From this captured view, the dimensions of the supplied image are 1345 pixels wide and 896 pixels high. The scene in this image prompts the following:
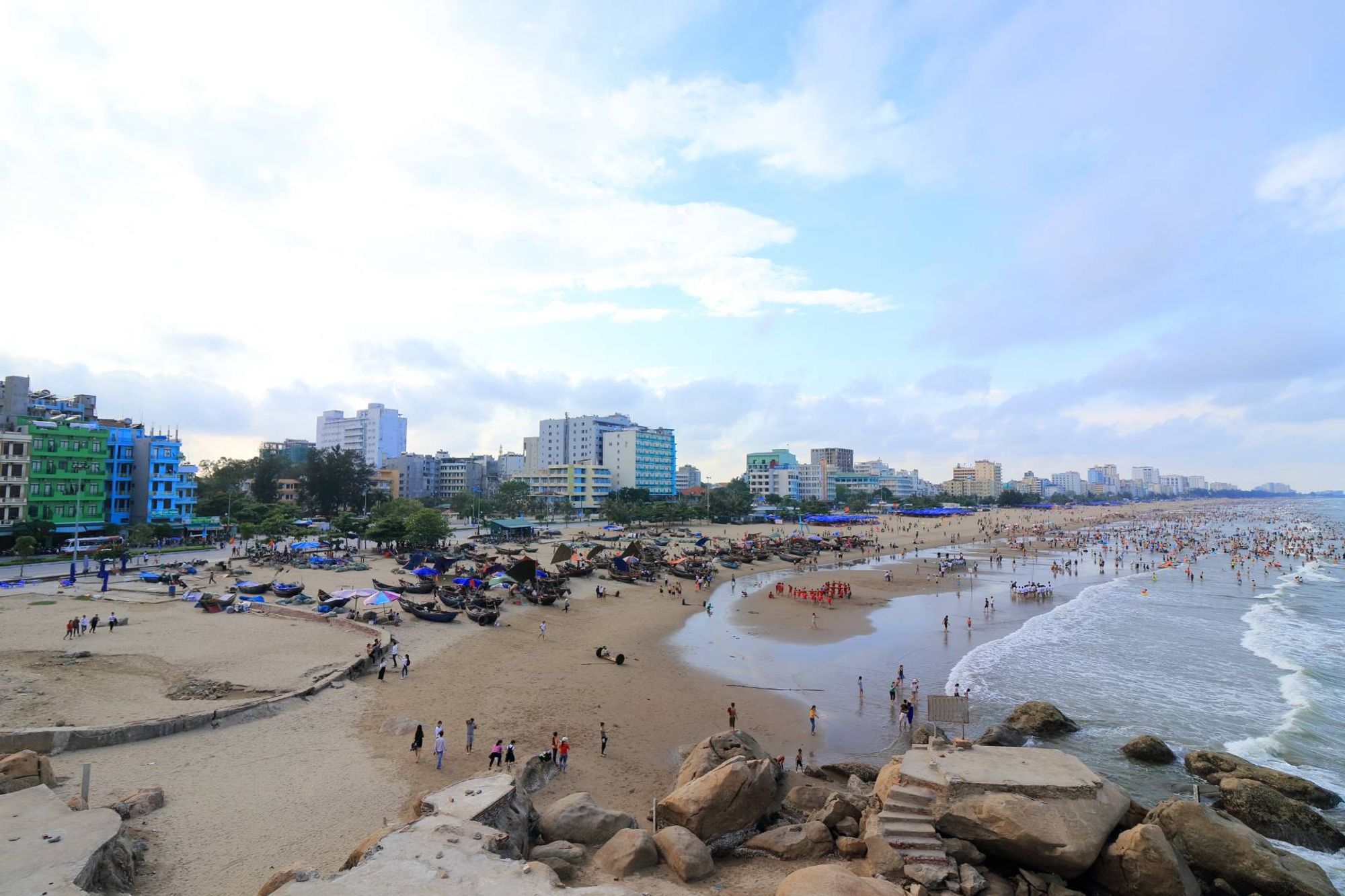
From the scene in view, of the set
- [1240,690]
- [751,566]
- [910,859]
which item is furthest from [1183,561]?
[910,859]

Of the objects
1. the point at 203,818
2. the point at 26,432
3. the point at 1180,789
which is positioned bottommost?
the point at 1180,789

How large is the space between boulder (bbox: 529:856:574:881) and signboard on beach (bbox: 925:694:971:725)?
10137mm

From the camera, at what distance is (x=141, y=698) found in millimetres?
18531

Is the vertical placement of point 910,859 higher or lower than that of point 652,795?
higher

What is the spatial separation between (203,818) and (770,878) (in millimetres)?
10848

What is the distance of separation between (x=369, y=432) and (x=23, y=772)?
183 m

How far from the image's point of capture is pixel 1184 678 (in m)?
26.3

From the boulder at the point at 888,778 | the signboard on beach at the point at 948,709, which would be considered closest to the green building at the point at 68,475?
the boulder at the point at 888,778

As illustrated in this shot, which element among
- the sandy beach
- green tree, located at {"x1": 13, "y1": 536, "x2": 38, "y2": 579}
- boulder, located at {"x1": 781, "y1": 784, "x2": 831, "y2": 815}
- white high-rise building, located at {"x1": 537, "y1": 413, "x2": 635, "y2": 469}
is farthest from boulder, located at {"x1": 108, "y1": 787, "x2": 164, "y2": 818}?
white high-rise building, located at {"x1": 537, "y1": 413, "x2": 635, "y2": 469}

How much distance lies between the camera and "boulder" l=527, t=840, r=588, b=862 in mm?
11344

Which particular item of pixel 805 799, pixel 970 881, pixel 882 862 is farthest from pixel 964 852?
pixel 805 799

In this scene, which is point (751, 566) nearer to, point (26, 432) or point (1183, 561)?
point (1183, 561)

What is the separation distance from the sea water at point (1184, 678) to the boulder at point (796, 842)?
9.40 meters

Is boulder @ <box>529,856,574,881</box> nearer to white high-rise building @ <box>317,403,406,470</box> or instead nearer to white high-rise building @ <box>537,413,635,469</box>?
white high-rise building @ <box>537,413,635,469</box>
